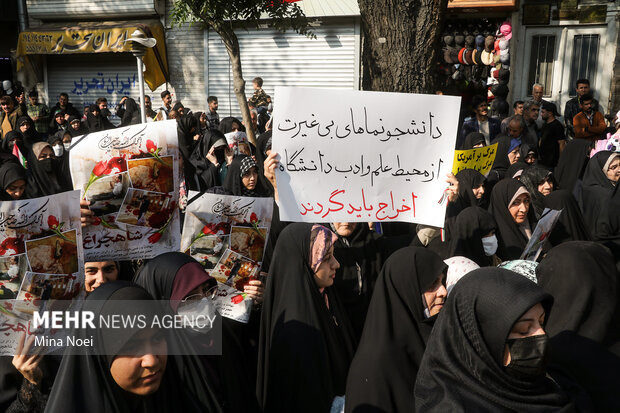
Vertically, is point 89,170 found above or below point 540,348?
above

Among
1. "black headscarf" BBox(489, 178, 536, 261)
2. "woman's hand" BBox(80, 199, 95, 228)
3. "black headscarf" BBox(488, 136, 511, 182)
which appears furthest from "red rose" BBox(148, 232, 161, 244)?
"black headscarf" BBox(488, 136, 511, 182)

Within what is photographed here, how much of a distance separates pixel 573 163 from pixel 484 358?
19.6 ft

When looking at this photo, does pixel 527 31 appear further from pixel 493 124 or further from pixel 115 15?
pixel 115 15

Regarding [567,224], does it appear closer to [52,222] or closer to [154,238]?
[154,238]

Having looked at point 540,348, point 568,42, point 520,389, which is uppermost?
point 568,42

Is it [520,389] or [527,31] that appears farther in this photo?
[527,31]

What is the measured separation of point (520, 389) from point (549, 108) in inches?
313

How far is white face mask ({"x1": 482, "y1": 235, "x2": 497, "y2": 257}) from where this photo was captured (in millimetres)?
3916

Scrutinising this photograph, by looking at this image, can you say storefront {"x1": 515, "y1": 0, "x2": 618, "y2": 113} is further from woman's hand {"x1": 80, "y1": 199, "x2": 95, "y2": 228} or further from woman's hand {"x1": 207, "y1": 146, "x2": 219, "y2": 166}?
woman's hand {"x1": 80, "y1": 199, "x2": 95, "y2": 228}

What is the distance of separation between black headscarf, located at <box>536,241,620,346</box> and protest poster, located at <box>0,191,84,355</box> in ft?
6.57

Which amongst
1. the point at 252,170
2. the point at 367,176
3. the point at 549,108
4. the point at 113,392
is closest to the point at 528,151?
the point at 549,108

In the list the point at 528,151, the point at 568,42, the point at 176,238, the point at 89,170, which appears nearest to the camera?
the point at 89,170

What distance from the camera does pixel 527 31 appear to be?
1196cm

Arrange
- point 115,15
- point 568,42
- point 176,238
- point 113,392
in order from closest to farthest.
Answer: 1. point 113,392
2. point 176,238
3. point 568,42
4. point 115,15
